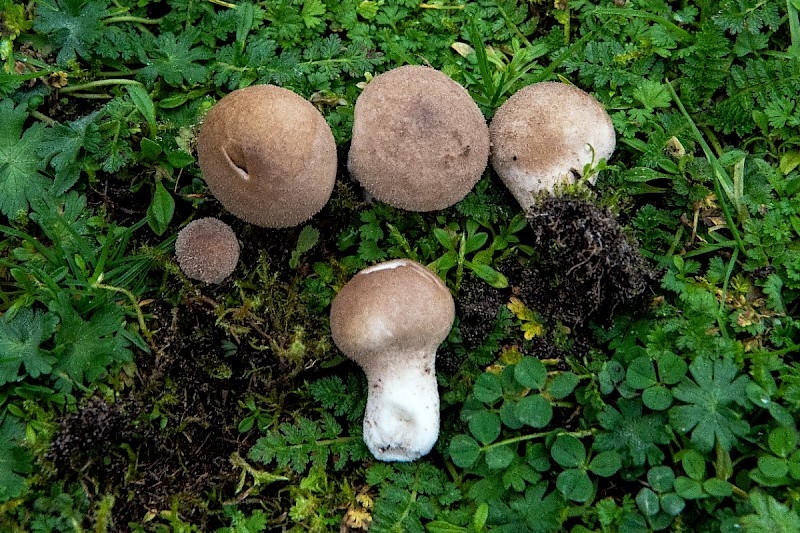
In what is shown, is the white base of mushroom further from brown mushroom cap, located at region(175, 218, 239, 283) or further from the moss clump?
brown mushroom cap, located at region(175, 218, 239, 283)

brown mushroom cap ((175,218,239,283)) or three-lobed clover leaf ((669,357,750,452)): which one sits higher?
brown mushroom cap ((175,218,239,283))

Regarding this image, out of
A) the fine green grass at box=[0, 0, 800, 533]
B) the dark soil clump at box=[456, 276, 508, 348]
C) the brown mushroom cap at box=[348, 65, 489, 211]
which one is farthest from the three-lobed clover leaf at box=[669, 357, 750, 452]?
the brown mushroom cap at box=[348, 65, 489, 211]

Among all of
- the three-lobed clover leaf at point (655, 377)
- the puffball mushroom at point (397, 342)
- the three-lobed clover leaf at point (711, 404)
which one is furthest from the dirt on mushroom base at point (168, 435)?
the three-lobed clover leaf at point (711, 404)

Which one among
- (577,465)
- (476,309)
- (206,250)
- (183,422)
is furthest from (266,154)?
(577,465)

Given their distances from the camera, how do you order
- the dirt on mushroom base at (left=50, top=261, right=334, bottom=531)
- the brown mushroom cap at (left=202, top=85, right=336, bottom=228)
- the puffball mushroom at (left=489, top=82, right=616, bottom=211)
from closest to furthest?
the brown mushroom cap at (left=202, top=85, right=336, bottom=228) → the dirt on mushroom base at (left=50, top=261, right=334, bottom=531) → the puffball mushroom at (left=489, top=82, right=616, bottom=211)

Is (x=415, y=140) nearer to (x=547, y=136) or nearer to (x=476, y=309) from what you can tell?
(x=547, y=136)

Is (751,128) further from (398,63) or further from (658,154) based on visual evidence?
(398,63)
